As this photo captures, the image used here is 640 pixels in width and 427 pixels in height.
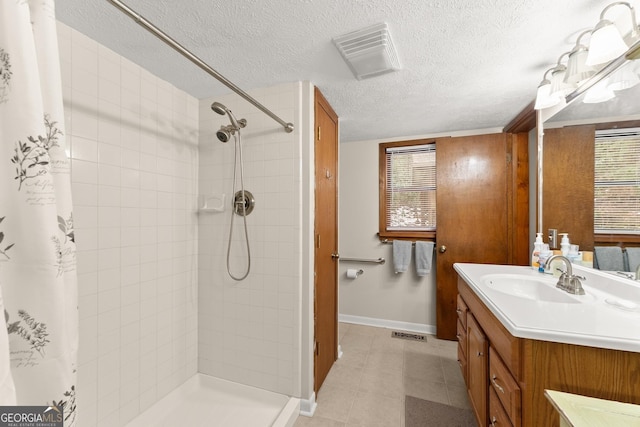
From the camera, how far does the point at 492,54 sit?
1.33m

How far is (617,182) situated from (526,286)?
0.67 meters

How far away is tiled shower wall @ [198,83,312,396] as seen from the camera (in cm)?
162

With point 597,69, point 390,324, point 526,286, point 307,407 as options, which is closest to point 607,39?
point 597,69

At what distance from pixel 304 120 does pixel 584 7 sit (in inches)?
53.2

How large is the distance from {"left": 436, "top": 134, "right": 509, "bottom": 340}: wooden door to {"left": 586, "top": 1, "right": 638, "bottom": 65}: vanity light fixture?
1.29 m

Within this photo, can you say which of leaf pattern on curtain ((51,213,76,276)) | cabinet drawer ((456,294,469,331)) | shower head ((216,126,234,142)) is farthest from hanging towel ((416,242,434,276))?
leaf pattern on curtain ((51,213,76,276))

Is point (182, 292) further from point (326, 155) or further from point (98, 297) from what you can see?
point (326, 155)

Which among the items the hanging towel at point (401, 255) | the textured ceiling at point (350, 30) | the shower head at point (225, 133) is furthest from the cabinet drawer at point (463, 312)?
the shower head at point (225, 133)

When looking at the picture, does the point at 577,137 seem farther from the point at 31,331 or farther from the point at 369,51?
the point at 31,331

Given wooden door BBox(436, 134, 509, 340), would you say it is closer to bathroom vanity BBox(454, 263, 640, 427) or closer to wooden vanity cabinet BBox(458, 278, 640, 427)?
bathroom vanity BBox(454, 263, 640, 427)

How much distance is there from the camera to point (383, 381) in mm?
1887

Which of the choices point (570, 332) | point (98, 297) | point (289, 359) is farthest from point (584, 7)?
point (98, 297)

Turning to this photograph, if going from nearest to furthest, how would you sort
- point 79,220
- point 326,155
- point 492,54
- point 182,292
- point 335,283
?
point 79,220
point 492,54
point 182,292
point 326,155
point 335,283

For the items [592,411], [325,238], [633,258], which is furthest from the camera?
[325,238]
